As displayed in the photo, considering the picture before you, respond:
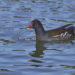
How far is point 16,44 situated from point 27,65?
2990 millimetres

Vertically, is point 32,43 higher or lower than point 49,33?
lower

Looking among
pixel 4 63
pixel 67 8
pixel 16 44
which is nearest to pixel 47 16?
pixel 67 8

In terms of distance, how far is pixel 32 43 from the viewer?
500 inches

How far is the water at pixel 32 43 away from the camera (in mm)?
9196

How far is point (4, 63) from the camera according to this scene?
9.62 meters

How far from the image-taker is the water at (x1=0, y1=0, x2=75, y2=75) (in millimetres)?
9196

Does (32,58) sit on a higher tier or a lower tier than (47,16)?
lower

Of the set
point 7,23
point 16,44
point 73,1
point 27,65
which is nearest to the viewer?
point 27,65

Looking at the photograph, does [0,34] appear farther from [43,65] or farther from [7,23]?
[43,65]

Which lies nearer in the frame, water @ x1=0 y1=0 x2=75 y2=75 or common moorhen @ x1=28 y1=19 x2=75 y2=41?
water @ x1=0 y1=0 x2=75 y2=75

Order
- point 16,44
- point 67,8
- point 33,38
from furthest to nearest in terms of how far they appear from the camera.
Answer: point 67,8
point 33,38
point 16,44

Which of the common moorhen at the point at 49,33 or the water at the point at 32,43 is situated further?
the common moorhen at the point at 49,33

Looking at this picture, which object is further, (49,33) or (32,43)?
(49,33)

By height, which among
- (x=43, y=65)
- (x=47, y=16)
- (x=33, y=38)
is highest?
(x=47, y=16)
